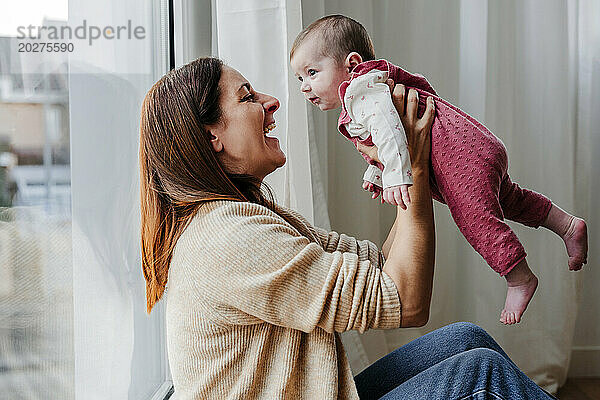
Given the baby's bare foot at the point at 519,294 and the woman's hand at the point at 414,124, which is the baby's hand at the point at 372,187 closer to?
the woman's hand at the point at 414,124

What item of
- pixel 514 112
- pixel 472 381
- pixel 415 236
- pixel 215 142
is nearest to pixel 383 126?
pixel 415 236

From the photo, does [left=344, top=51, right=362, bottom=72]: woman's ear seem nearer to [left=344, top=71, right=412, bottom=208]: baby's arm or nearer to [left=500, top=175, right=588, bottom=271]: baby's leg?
[left=344, top=71, right=412, bottom=208]: baby's arm

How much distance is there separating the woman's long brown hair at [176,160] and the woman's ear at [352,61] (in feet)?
1.11

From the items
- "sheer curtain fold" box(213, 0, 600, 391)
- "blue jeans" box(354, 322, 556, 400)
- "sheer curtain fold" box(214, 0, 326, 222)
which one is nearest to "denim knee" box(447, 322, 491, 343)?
"blue jeans" box(354, 322, 556, 400)

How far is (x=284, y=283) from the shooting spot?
106 cm

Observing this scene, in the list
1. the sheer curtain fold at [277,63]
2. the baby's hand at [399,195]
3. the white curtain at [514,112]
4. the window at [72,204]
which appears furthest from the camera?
the white curtain at [514,112]

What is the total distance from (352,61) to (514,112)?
1.30m

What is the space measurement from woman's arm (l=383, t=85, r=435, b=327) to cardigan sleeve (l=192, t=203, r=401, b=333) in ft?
0.09

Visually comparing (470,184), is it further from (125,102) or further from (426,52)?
(426,52)

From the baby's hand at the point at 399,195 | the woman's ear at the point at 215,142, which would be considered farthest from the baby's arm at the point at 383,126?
the woman's ear at the point at 215,142

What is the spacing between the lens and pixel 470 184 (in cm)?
130

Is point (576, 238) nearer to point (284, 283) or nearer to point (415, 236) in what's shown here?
point (415, 236)

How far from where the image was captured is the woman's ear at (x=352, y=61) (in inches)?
57.6

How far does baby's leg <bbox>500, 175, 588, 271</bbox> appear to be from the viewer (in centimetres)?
150
